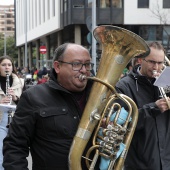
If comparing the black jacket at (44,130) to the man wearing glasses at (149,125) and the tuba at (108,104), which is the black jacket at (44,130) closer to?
the tuba at (108,104)

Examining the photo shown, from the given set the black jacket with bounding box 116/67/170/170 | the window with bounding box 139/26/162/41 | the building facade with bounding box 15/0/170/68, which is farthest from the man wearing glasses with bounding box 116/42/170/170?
the window with bounding box 139/26/162/41

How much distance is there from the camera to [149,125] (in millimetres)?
3738

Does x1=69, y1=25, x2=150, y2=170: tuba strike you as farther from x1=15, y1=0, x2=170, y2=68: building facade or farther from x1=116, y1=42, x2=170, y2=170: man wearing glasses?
x1=15, y1=0, x2=170, y2=68: building facade

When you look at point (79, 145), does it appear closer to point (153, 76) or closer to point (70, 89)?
point (70, 89)

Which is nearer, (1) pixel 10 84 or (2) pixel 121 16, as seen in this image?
(1) pixel 10 84

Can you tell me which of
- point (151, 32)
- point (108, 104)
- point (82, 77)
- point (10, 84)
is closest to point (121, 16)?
point (151, 32)

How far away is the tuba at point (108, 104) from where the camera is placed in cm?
269

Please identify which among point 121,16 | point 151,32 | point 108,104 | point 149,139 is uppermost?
point 121,16

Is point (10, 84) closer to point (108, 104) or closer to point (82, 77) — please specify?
point (82, 77)

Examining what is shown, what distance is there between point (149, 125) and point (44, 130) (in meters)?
1.18

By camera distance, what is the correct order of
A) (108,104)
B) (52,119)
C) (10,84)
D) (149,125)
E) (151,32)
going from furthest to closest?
1. (151,32)
2. (10,84)
3. (149,125)
4. (52,119)
5. (108,104)

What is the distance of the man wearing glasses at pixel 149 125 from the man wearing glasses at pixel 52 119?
3.02 feet

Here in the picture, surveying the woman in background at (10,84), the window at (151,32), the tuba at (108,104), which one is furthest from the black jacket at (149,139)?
the window at (151,32)

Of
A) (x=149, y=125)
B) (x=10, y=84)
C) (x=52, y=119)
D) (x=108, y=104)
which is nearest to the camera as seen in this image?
(x=108, y=104)
